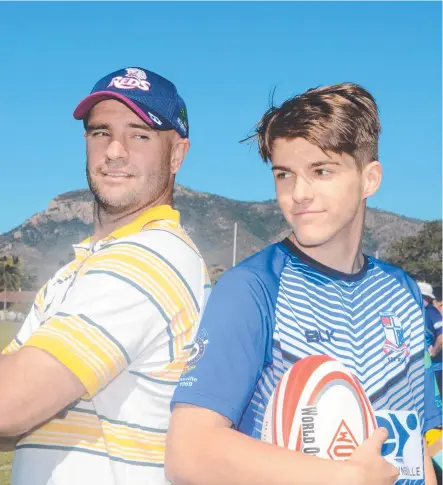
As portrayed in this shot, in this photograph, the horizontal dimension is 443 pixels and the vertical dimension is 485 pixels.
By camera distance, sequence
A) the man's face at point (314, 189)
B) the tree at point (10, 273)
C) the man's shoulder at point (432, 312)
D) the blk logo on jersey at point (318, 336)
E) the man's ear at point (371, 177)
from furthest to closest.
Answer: the tree at point (10, 273)
the man's shoulder at point (432, 312)
the man's ear at point (371, 177)
the man's face at point (314, 189)
the blk logo on jersey at point (318, 336)

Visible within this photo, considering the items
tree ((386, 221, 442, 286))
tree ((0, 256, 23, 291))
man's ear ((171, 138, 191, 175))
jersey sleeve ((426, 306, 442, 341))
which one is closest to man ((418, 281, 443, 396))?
jersey sleeve ((426, 306, 442, 341))

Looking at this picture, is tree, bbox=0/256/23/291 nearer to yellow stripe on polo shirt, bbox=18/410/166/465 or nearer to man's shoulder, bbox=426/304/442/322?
man's shoulder, bbox=426/304/442/322

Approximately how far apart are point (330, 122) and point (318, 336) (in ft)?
2.38

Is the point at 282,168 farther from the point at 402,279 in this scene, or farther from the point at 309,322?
the point at 402,279

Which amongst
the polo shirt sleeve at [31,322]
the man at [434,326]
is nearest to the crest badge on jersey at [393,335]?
the polo shirt sleeve at [31,322]

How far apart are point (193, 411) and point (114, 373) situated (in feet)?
1.08

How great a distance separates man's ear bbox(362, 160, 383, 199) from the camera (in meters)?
2.64

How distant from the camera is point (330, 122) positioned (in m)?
2.55

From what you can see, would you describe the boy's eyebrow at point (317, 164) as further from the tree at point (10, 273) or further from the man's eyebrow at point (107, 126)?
the tree at point (10, 273)

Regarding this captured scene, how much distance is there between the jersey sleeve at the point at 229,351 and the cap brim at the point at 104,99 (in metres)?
0.92

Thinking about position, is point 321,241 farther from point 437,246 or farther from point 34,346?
point 437,246

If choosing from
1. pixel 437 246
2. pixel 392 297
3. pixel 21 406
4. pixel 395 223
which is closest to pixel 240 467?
pixel 21 406

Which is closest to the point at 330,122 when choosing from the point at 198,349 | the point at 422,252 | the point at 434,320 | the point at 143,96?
the point at 143,96

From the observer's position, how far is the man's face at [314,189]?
2471 millimetres
